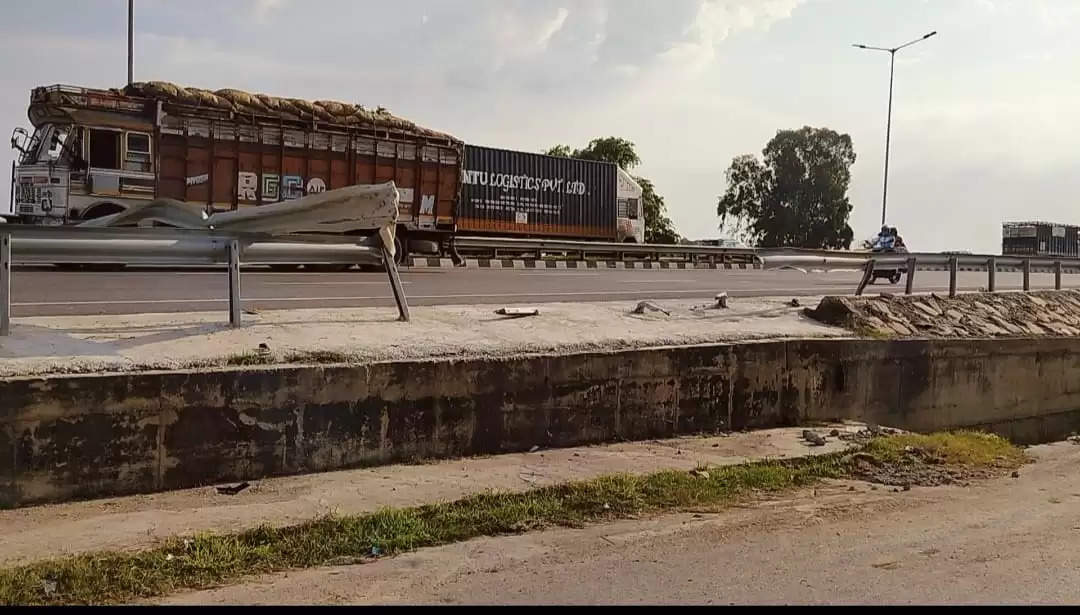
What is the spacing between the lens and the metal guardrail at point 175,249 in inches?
247

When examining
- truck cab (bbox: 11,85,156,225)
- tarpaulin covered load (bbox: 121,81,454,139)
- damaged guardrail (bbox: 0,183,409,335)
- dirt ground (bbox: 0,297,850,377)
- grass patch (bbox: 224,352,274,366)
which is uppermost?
tarpaulin covered load (bbox: 121,81,454,139)

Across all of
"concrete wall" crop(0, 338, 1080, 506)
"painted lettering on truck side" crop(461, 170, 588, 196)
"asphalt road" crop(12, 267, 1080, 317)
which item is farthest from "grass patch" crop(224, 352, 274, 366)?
"painted lettering on truck side" crop(461, 170, 588, 196)

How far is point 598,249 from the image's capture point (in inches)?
1141

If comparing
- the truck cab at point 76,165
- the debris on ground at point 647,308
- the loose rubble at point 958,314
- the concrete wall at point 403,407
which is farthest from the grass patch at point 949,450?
the truck cab at point 76,165

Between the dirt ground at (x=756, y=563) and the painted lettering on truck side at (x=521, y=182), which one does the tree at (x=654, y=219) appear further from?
the dirt ground at (x=756, y=563)

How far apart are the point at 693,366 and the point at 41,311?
6.37 m

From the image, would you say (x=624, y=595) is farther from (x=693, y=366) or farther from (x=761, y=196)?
(x=761, y=196)

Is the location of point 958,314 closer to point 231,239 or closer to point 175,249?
point 231,239

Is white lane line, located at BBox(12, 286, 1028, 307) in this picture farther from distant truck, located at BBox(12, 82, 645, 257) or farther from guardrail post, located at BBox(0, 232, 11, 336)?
distant truck, located at BBox(12, 82, 645, 257)

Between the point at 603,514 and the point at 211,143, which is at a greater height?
the point at 211,143

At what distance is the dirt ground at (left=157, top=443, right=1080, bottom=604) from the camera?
438 centimetres

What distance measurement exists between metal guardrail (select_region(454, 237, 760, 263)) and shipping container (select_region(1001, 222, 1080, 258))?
19.4 meters

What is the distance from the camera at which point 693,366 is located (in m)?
8.50

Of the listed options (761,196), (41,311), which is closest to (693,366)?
(41,311)
